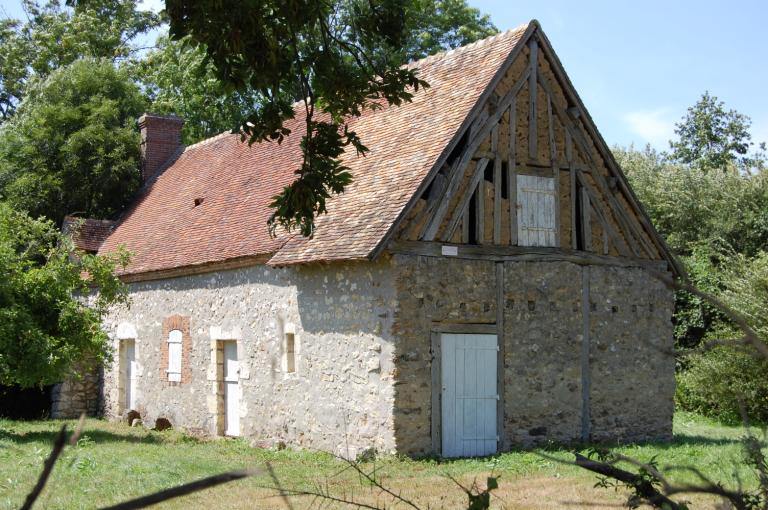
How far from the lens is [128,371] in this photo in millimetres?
19156

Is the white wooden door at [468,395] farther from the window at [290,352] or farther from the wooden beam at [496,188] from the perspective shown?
the window at [290,352]

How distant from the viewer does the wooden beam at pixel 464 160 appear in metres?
12.7

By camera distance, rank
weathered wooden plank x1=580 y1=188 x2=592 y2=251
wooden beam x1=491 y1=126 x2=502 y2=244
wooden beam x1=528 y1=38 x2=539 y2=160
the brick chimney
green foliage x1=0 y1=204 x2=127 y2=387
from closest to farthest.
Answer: wooden beam x1=491 y1=126 x2=502 y2=244
wooden beam x1=528 y1=38 x2=539 y2=160
green foliage x1=0 y1=204 x2=127 y2=387
weathered wooden plank x1=580 y1=188 x2=592 y2=251
the brick chimney

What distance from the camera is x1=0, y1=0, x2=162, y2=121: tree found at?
101ft

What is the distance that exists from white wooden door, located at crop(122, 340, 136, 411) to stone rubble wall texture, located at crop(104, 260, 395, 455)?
1.06m

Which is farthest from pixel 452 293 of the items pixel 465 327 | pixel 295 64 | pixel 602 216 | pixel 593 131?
pixel 295 64

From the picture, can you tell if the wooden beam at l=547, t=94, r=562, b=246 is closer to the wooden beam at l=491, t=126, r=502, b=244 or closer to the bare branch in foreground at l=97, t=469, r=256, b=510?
the wooden beam at l=491, t=126, r=502, b=244

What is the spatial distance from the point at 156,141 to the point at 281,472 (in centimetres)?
1430

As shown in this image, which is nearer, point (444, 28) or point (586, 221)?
point (586, 221)

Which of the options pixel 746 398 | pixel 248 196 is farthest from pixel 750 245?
pixel 248 196

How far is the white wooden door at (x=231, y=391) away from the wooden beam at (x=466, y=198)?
468 centimetres

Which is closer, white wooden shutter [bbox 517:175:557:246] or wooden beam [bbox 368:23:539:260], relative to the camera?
wooden beam [bbox 368:23:539:260]

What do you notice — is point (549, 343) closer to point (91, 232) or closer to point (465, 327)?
point (465, 327)

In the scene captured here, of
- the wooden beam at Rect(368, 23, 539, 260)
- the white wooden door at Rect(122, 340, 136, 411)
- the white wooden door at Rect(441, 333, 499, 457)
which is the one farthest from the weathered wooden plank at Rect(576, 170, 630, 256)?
the white wooden door at Rect(122, 340, 136, 411)
